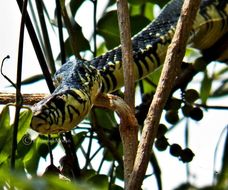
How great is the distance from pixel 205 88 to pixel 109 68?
34 centimetres

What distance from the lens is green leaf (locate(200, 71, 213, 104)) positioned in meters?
2.08

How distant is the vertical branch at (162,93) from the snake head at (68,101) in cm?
31

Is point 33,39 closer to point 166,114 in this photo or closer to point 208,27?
point 166,114

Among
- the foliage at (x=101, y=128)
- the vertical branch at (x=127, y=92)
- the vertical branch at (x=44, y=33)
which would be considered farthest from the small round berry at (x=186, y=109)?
the vertical branch at (x=127, y=92)

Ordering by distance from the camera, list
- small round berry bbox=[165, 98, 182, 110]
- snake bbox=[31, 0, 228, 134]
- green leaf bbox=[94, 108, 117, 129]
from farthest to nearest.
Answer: green leaf bbox=[94, 108, 117, 129] → small round berry bbox=[165, 98, 182, 110] → snake bbox=[31, 0, 228, 134]

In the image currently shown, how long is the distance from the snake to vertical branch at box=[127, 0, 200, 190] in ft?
1.01

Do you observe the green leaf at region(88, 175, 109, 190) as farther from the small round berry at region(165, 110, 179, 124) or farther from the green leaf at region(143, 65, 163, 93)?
the green leaf at region(143, 65, 163, 93)

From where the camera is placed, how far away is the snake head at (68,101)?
128cm

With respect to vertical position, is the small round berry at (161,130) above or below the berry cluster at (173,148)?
above

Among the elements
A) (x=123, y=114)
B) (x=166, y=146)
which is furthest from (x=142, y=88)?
(x=123, y=114)

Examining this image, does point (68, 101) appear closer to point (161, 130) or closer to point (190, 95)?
point (161, 130)

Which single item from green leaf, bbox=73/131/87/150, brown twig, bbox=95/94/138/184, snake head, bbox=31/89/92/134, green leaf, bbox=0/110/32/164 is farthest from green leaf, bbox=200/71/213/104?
green leaf, bbox=0/110/32/164

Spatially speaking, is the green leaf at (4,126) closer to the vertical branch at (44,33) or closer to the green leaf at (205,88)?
the vertical branch at (44,33)

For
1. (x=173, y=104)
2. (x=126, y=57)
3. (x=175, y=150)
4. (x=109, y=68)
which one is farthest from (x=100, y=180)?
(x=109, y=68)
